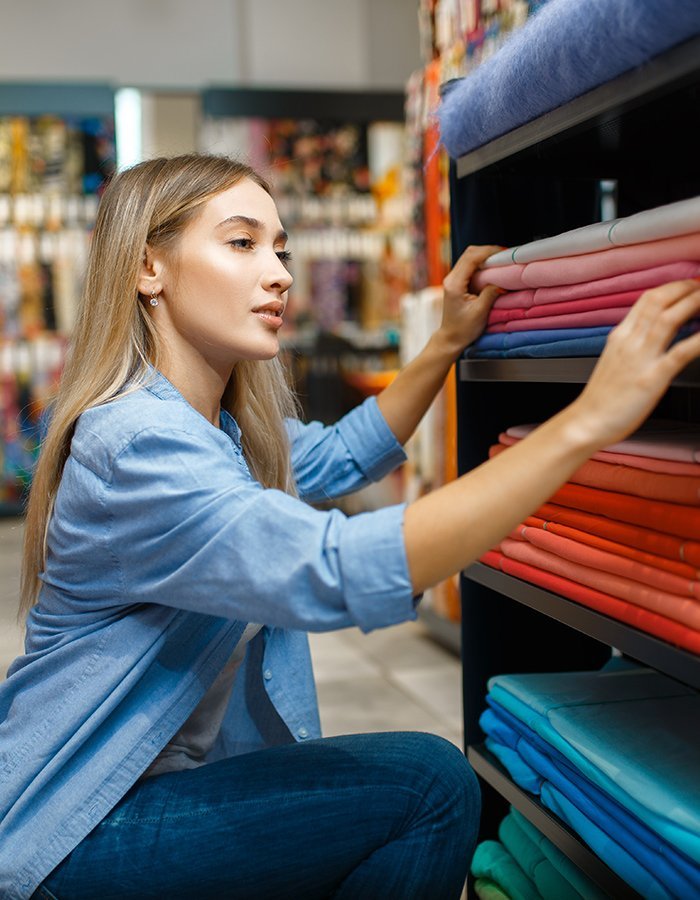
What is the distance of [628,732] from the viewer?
1.52m

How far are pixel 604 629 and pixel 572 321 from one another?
407mm

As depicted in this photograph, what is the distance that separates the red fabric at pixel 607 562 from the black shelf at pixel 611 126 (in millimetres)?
555

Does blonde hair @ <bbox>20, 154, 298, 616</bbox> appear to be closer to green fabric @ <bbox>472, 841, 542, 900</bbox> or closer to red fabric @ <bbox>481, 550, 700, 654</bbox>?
red fabric @ <bbox>481, 550, 700, 654</bbox>

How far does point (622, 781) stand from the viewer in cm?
138

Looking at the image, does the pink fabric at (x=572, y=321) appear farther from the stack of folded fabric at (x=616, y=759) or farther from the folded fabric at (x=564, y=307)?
the stack of folded fabric at (x=616, y=759)

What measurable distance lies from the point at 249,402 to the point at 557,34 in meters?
0.85

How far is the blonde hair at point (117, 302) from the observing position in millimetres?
1537

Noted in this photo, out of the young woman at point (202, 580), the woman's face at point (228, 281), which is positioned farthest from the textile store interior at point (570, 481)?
the woman's face at point (228, 281)

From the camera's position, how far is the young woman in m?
1.19

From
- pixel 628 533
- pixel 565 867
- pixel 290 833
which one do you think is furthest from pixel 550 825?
pixel 628 533

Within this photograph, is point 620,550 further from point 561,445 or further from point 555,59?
point 555,59

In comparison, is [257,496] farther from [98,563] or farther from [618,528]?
[618,528]

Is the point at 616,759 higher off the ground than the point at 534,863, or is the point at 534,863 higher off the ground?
the point at 616,759

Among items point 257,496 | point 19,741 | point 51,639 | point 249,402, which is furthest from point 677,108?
point 19,741
